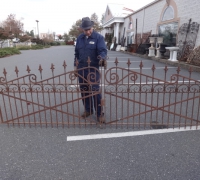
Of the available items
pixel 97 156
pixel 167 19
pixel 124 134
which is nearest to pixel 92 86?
pixel 124 134

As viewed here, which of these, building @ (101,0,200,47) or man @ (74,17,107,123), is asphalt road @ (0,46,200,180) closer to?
man @ (74,17,107,123)

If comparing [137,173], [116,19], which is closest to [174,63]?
[137,173]

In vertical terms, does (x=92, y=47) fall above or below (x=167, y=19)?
below

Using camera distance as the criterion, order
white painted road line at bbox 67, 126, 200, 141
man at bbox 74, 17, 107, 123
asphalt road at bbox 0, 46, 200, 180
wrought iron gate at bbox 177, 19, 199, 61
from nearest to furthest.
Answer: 1. asphalt road at bbox 0, 46, 200, 180
2. white painted road line at bbox 67, 126, 200, 141
3. man at bbox 74, 17, 107, 123
4. wrought iron gate at bbox 177, 19, 199, 61

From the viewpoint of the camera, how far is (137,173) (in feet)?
7.26

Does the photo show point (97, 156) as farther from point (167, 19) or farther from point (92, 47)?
point (167, 19)

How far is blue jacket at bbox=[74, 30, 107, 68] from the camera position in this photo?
3240 millimetres

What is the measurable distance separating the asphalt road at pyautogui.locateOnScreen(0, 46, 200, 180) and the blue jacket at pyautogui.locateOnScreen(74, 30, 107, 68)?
1.30 m

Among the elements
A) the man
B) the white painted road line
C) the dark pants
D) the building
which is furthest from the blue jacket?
the building

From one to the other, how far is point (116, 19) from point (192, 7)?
15.4 m

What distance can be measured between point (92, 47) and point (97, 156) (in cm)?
182

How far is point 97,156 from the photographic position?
254 cm

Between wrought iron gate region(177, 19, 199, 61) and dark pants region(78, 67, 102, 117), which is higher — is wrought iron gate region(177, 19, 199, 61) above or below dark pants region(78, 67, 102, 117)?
above

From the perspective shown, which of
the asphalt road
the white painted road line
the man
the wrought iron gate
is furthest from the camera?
the wrought iron gate
